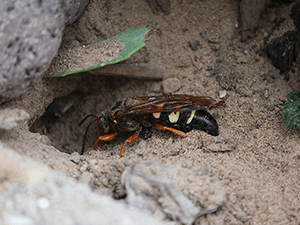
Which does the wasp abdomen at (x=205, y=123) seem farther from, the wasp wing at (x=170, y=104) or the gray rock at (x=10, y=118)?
the gray rock at (x=10, y=118)

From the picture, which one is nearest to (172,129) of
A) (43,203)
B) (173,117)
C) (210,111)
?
(173,117)

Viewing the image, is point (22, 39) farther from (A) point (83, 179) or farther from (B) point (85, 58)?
(A) point (83, 179)

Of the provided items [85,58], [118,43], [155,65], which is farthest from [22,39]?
[155,65]

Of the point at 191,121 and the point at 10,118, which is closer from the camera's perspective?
the point at 10,118

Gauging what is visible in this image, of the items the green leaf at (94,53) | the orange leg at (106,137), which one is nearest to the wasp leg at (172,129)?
the orange leg at (106,137)

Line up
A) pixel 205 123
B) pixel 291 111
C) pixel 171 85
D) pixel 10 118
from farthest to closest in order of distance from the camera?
1. pixel 171 85
2. pixel 205 123
3. pixel 291 111
4. pixel 10 118

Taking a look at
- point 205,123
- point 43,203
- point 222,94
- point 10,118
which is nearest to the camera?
point 43,203

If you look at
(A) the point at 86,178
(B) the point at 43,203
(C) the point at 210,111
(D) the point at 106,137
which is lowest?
(D) the point at 106,137

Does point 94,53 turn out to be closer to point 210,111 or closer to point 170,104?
point 170,104
